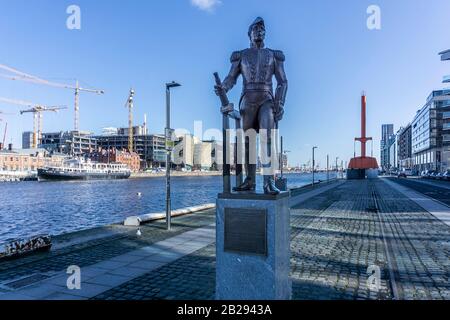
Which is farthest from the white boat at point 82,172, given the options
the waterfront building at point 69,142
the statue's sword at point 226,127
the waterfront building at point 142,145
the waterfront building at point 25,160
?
the statue's sword at point 226,127

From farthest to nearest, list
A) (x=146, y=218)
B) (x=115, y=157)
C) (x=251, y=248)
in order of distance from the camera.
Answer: (x=115, y=157)
(x=146, y=218)
(x=251, y=248)

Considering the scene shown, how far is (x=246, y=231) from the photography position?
17.3 feet

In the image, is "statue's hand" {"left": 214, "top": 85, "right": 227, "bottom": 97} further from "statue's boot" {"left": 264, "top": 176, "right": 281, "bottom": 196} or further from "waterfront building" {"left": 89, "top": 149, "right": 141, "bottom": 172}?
"waterfront building" {"left": 89, "top": 149, "right": 141, "bottom": 172}

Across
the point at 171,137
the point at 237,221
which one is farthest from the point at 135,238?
the point at 237,221

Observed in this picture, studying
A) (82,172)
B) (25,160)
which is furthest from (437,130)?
(25,160)

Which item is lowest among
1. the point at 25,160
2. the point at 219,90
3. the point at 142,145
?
the point at 219,90

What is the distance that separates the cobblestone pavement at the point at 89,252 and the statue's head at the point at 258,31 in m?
6.61

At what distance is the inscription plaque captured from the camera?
5176 millimetres

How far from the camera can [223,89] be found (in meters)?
5.95

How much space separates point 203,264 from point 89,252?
11.9 ft

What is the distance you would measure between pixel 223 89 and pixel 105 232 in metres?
9.15

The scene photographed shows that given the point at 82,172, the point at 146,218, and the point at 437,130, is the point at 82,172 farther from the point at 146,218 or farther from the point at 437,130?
the point at 437,130

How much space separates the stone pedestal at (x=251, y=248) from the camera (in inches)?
201
